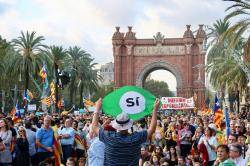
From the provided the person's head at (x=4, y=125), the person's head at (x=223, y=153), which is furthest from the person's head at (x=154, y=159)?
the person's head at (x=223, y=153)

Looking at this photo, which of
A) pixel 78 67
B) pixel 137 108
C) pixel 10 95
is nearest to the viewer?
pixel 137 108

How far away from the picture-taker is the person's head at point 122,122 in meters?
6.22

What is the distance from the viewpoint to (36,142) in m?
12.7

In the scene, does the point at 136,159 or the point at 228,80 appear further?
the point at 228,80

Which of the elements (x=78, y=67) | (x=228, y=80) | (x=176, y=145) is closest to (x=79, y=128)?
(x=176, y=145)

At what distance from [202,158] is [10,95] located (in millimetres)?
57529

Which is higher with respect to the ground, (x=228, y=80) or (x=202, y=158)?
(x=228, y=80)

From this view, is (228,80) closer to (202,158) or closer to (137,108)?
(202,158)

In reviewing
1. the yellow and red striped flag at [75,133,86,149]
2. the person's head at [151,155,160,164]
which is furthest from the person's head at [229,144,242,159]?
the yellow and red striped flag at [75,133,86,149]

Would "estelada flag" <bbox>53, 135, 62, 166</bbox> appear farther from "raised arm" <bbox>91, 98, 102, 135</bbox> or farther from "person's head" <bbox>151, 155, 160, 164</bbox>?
"raised arm" <bbox>91, 98, 102, 135</bbox>

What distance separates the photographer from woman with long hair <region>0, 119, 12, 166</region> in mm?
11680

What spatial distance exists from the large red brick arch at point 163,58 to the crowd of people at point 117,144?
175 feet

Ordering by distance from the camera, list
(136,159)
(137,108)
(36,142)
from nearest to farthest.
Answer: (136,159) → (137,108) → (36,142)

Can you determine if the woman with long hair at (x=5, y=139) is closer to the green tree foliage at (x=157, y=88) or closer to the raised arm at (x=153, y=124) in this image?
the raised arm at (x=153, y=124)
